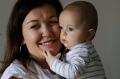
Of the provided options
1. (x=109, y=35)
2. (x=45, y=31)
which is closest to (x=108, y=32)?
(x=109, y=35)

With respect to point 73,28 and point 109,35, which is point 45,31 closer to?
point 73,28

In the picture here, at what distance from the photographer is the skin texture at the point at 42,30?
1.25m

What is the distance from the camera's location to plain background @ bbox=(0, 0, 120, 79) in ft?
5.87

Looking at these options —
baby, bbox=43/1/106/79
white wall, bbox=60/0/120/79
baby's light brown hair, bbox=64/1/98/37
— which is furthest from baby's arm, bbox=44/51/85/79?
white wall, bbox=60/0/120/79

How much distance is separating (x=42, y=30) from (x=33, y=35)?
5 cm

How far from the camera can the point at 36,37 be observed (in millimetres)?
1241

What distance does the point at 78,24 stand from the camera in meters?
1.12

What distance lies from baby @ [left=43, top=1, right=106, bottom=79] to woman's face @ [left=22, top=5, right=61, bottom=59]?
10 centimetres

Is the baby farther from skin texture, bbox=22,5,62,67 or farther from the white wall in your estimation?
the white wall

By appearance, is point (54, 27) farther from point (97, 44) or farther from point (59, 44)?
point (97, 44)

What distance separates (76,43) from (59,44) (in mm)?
Answer: 181

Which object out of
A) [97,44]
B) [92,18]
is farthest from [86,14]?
[97,44]

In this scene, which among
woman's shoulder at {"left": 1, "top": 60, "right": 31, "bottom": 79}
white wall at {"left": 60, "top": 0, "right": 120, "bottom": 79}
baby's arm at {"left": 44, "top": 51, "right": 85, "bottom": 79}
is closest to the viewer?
baby's arm at {"left": 44, "top": 51, "right": 85, "bottom": 79}

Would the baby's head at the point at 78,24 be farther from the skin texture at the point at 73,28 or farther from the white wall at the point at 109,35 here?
the white wall at the point at 109,35
